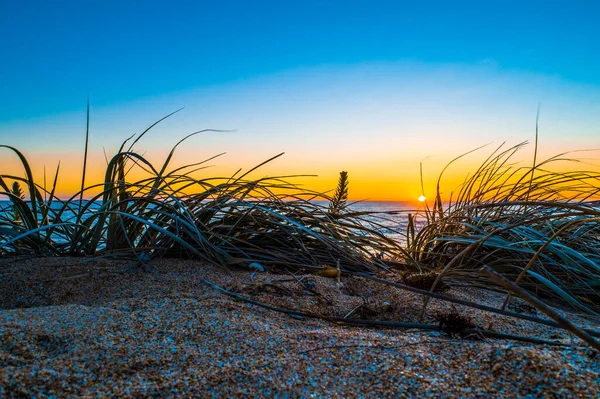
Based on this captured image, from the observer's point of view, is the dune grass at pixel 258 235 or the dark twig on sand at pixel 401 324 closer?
the dark twig on sand at pixel 401 324

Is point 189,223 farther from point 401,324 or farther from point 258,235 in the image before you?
point 401,324

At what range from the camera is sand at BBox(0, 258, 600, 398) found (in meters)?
0.77

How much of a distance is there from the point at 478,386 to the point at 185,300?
34.3 inches

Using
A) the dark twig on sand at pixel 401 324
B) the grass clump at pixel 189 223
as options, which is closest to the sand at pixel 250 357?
the dark twig on sand at pixel 401 324

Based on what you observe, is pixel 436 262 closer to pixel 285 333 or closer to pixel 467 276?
pixel 467 276

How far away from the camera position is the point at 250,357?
910 millimetres

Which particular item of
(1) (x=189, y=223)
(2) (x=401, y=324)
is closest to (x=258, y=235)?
(1) (x=189, y=223)

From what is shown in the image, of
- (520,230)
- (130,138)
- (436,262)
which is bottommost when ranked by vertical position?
(436,262)

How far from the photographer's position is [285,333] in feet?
3.51

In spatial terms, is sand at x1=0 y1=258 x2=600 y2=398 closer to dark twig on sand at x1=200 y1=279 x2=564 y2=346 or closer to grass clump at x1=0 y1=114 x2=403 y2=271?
dark twig on sand at x1=200 y1=279 x2=564 y2=346

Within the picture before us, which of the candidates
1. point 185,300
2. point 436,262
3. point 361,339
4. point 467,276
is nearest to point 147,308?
point 185,300

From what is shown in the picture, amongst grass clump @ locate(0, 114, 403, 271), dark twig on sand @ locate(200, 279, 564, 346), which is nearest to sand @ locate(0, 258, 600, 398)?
dark twig on sand @ locate(200, 279, 564, 346)

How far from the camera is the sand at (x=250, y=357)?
2.54 feet

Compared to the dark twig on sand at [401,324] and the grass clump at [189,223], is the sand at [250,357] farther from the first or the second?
the grass clump at [189,223]
